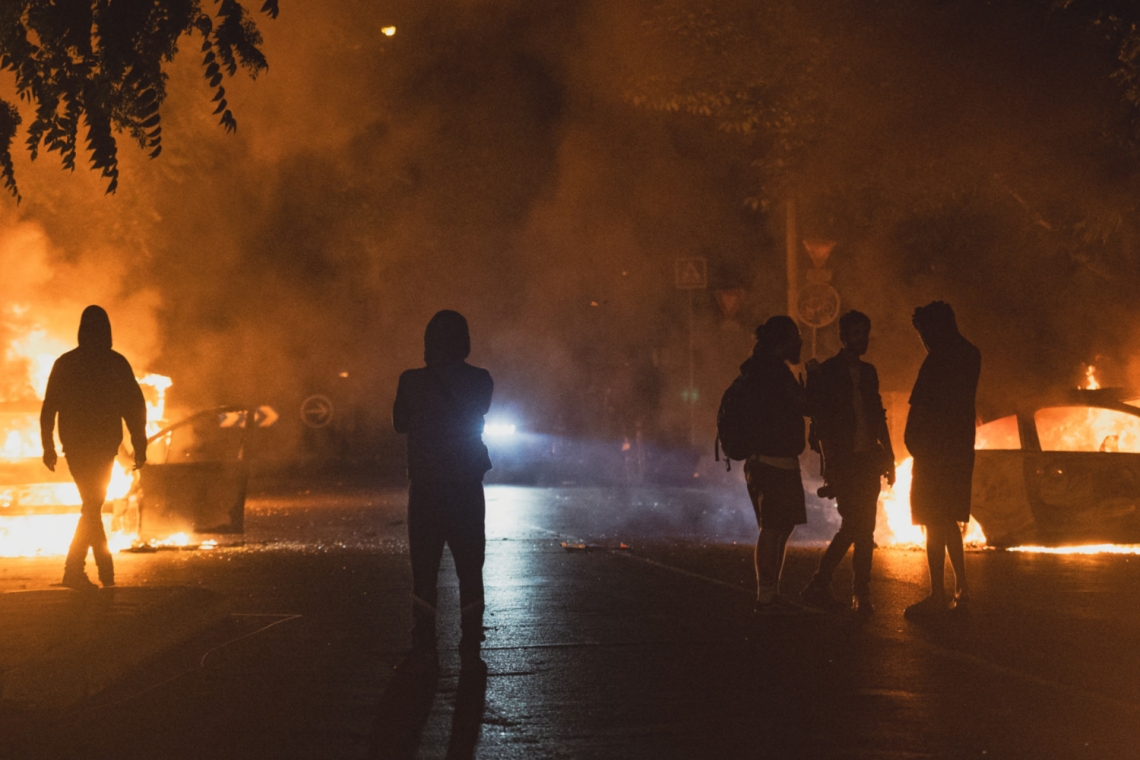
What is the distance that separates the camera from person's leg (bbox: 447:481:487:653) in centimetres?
548

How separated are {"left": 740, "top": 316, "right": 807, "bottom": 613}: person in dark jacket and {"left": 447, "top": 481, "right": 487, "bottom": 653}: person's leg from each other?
1809 mm

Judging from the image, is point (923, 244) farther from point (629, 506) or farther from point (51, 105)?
point (51, 105)

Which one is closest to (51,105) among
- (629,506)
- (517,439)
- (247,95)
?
(247,95)

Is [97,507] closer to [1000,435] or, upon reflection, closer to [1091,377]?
[1000,435]

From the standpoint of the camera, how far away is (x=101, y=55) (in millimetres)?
5684

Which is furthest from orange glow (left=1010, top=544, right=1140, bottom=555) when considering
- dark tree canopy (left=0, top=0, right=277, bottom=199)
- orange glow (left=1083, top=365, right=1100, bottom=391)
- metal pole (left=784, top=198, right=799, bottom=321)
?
dark tree canopy (left=0, top=0, right=277, bottom=199)

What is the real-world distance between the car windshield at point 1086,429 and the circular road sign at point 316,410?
1487 cm

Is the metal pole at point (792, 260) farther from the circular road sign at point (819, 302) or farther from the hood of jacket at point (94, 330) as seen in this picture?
the hood of jacket at point (94, 330)

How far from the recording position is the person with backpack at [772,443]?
664cm

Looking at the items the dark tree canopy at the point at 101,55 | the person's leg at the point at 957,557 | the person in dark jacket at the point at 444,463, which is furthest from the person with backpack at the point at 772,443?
the dark tree canopy at the point at 101,55

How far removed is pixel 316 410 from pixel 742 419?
16780 millimetres

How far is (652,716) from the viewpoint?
460cm

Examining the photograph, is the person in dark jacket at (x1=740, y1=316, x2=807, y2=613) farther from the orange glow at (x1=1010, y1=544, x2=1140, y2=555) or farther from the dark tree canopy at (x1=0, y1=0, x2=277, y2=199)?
the orange glow at (x1=1010, y1=544, x2=1140, y2=555)

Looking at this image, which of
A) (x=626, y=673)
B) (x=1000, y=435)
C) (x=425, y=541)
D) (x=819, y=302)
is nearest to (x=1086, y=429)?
(x=1000, y=435)
